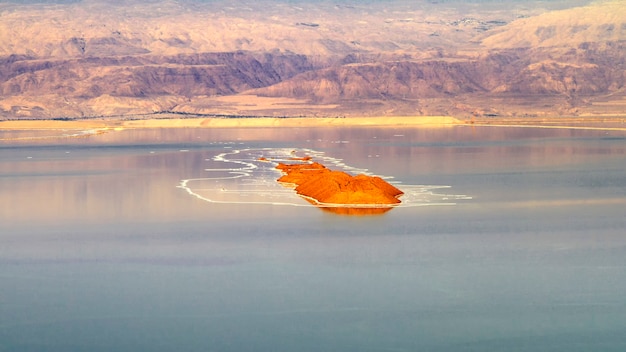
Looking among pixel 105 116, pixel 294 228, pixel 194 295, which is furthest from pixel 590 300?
pixel 105 116

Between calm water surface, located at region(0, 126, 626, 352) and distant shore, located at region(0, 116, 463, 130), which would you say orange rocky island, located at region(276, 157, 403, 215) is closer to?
calm water surface, located at region(0, 126, 626, 352)

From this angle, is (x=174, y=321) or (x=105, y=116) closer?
(x=174, y=321)

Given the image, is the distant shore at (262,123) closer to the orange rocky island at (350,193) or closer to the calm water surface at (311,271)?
the calm water surface at (311,271)

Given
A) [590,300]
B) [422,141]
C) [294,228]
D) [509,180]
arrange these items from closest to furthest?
[590,300], [294,228], [509,180], [422,141]

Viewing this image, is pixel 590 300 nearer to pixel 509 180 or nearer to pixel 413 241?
pixel 413 241

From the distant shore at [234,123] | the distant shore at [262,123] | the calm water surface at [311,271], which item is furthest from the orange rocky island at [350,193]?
the distant shore at [234,123]

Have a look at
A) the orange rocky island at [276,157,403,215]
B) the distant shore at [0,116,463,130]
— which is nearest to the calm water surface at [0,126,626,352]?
the orange rocky island at [276,157,403,215]

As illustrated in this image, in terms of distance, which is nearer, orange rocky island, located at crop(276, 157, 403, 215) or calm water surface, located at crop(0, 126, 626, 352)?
calm water surface, located at crop(0, 126, 626, 352)
